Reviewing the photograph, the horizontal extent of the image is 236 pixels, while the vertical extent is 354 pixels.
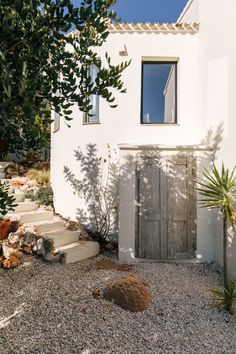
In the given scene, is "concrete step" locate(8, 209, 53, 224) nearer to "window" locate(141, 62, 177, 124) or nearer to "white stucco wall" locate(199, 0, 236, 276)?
"window" locate(141, 62, 177, 124)

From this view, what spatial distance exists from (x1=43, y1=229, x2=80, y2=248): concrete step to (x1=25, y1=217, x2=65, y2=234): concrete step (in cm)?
24

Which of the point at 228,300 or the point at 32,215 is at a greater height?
the point at 32,215

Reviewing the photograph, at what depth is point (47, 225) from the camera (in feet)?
28.4

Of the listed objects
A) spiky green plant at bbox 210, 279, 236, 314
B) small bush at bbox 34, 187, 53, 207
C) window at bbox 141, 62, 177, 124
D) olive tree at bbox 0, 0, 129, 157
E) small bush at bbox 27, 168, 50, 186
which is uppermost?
window at bbox 141, 62, 177, 124

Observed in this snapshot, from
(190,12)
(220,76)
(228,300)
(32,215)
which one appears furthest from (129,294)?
(190,12)

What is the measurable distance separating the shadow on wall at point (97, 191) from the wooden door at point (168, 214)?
1.45 meters

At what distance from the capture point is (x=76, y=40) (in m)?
3.04

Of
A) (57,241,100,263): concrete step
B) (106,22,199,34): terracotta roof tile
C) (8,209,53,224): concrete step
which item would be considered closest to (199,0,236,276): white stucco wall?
(106,22,199,34): terracotta roof tile

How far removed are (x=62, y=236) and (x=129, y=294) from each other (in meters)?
3.65

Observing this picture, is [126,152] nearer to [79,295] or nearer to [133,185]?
[133,185]

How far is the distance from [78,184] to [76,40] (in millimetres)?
→ 6666

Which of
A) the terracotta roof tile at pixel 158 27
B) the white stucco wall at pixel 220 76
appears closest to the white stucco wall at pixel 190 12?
the terracotta roof tile at pixel 158 27

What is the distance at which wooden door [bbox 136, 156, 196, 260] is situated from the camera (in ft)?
24.7

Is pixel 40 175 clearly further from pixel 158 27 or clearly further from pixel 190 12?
pixel 190 12
